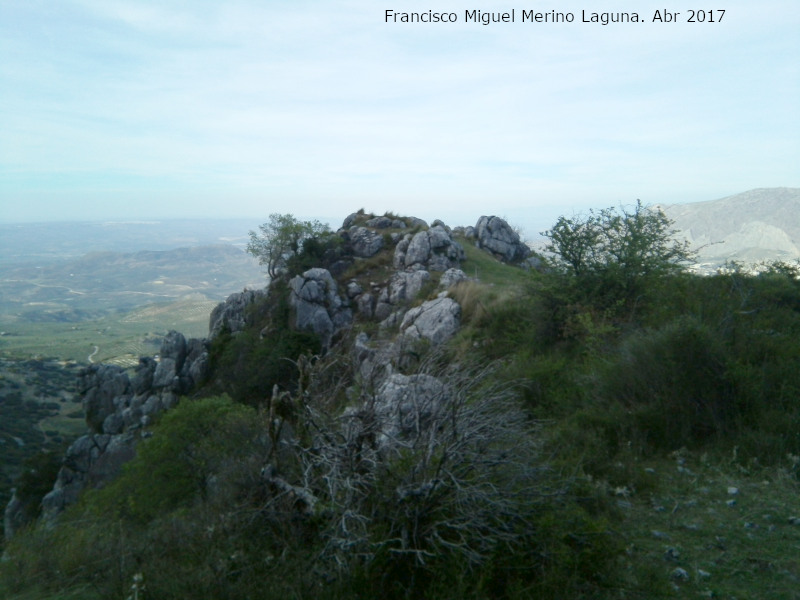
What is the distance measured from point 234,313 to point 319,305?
6.37 metres

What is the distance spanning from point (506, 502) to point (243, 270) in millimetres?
85934

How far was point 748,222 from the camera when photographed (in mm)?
21625

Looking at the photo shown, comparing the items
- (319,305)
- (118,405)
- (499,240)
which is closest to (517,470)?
(319,305)

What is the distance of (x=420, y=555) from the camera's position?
10.6 ft

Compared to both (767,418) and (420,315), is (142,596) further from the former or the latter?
(420,315)

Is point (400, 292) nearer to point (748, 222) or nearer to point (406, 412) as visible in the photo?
point (406, 412)

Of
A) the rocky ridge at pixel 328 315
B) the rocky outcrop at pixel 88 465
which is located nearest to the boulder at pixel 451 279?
the rocky ridge at pixel 328 315

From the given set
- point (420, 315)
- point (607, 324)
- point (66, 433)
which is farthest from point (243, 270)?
point (607, 324)

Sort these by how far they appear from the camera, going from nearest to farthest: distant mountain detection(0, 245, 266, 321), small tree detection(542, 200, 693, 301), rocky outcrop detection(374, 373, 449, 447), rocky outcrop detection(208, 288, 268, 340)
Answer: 1. rocky outcrop detection(374, 373, 449, 447)
2. small tree detection(542, 200, 693, 301)
3. rocky outcrop detection(208, 288, 268, 340)
4. distant mountain detection(0, 245, 266, 321)

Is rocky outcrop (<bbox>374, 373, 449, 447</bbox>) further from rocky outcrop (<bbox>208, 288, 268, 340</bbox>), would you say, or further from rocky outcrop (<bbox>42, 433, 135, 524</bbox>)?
rocky outcrop (<bbox>208, 288, 268, 340</bbox>)

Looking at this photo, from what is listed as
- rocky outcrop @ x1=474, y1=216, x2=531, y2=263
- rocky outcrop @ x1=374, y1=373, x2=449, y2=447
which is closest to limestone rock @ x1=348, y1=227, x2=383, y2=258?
rocky outcrop @ x1=474, y1=216, x2=531, y2=263

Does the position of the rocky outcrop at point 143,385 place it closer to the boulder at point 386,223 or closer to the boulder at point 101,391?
the boulder at point 101,391

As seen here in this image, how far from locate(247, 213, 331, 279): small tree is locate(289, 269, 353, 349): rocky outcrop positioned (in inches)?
151

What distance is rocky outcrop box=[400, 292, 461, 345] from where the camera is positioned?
13.4 meters
